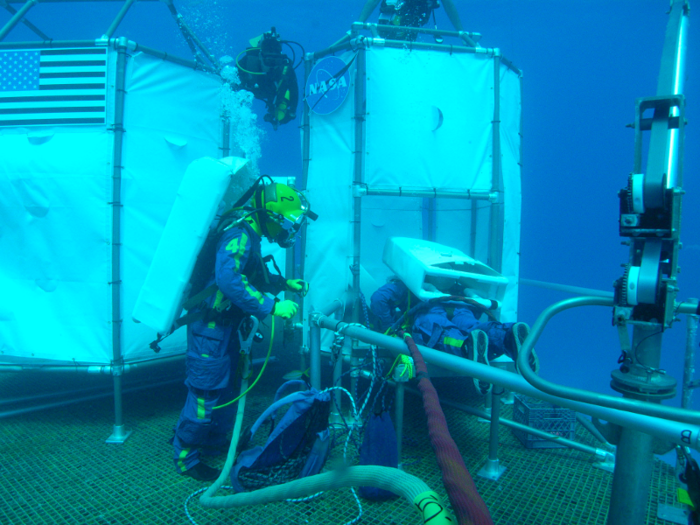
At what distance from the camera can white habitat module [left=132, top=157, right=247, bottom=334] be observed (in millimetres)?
2996

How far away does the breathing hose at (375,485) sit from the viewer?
1.03 m

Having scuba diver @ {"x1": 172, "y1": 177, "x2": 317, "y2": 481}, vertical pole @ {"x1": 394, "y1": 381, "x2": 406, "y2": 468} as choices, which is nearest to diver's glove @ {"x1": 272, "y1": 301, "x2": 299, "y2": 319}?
scuba diver @ {"x1": 172, "y1": 177, "x2": 317, "y2": 481}

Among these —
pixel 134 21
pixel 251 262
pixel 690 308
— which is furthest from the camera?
pixel 134 21

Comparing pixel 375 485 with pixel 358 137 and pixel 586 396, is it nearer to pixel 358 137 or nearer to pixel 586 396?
pixel 586 396

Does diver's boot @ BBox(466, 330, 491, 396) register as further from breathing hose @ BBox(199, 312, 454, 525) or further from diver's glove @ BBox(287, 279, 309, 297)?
breathing hose @ BBox(199, 312, 454, 525)

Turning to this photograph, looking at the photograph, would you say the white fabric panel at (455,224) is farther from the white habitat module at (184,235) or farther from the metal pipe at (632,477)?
the metal pipe at (632,477)

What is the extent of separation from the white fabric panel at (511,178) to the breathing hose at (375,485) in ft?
10.6

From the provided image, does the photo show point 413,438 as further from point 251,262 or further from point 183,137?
point 183,137

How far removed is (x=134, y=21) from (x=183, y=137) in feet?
109

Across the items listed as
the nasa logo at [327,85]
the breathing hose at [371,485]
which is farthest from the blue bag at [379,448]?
the nasa logo at [327,85]

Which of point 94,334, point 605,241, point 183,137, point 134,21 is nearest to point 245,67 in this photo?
point 183,137

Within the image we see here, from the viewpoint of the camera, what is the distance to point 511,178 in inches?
180

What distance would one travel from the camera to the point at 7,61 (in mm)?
3617

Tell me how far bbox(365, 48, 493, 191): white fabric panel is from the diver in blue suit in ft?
3.72
